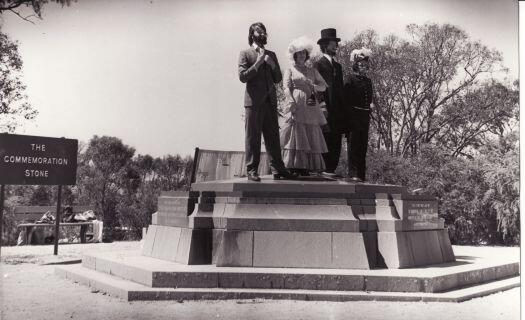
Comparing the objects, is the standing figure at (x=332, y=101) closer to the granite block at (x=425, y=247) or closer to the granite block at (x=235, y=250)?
the granite block at (x=425, y=247)

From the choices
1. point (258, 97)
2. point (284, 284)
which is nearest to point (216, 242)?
point (284, 284)

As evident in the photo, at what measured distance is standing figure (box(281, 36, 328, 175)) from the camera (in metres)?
9.76

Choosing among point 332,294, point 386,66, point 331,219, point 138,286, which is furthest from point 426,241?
point 386,66

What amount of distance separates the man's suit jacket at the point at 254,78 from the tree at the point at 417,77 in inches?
551

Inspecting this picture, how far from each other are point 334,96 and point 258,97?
6.51 feet

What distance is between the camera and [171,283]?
7.25 metres

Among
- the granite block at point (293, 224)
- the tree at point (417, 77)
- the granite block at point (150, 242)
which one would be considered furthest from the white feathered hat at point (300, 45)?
the tree at point (417, 77)

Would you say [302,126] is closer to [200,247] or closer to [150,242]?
[200,247]

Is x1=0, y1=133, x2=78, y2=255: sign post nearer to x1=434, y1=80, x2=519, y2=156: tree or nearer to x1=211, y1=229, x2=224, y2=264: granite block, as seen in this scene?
x1=211, y1=229, x2=224, y2=264: granite block

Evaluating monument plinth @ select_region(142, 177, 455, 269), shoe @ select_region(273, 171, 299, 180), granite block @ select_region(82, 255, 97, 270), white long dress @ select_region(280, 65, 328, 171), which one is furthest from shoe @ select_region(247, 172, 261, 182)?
granite block @ select_region(82, 255, 97, 270)

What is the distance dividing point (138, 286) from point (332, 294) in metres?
2.52

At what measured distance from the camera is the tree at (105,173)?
25.2 meters

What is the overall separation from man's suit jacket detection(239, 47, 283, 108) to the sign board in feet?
19.5

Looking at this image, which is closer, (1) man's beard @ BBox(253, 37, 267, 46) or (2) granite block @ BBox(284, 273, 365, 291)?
(2) granite block @ BBox(284, 273, 365, 291)
